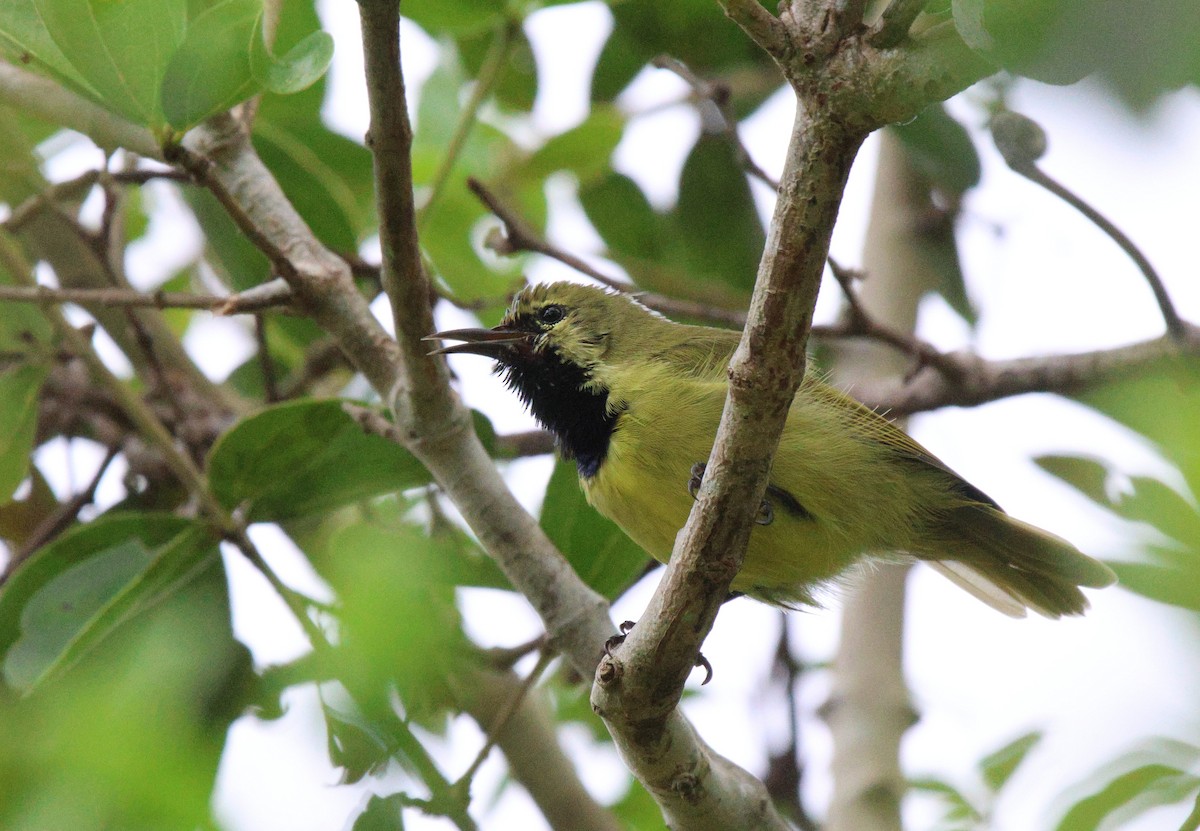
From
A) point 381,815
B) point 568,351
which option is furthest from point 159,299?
point 381,815

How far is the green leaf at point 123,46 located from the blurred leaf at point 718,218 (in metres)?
2.62

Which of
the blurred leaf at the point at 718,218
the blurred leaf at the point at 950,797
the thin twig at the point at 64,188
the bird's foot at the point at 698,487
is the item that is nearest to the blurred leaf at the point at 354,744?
the blurred leaf at the point at 950,797

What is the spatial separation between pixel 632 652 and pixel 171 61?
1519mm

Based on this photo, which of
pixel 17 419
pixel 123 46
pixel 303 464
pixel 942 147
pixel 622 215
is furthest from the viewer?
pixel 622 215

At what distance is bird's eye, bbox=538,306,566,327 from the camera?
419 centimetres

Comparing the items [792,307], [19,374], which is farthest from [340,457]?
[792,307]

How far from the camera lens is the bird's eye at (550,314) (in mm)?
4191

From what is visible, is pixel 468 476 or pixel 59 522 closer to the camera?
pixel 468 476

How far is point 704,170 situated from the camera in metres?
4.81

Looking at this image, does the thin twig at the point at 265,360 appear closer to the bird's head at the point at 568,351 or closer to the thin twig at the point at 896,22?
the bird's head at the point at 568,351

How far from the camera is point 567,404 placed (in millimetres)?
3828

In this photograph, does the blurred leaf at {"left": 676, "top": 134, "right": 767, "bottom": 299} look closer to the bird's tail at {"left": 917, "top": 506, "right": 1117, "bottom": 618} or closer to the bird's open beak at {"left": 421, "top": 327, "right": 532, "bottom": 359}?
the bird's open beak at {"left": 421, "top": 327, "right": 532, "bottom": 359}

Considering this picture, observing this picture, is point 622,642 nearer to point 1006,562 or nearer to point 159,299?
point 159,299

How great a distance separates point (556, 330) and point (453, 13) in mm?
1067
